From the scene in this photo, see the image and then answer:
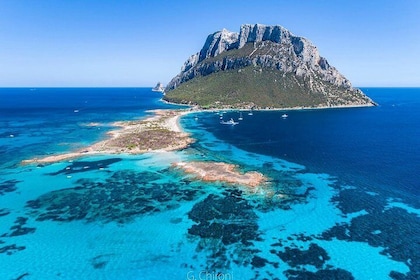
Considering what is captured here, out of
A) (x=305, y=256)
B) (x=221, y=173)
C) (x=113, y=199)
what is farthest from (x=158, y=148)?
(x=305, y=256)

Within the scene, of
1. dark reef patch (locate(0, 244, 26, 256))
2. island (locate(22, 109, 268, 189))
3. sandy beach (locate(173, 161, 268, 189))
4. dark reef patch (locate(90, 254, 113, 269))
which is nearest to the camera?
dark reef patch (locate(90, 254, 113, 269))

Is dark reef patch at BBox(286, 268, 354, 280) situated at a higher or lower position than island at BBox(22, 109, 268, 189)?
lower

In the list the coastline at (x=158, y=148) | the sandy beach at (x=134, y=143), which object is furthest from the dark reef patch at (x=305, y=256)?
the sandy beach at (x=134, y=143)

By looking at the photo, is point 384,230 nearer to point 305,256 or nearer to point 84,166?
point 305,256

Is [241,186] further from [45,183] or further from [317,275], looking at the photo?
[45,183]

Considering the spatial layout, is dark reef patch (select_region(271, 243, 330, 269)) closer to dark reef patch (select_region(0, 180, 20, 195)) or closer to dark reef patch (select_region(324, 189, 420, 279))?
dark reef patch (select_region(324, 189, 420, 279))

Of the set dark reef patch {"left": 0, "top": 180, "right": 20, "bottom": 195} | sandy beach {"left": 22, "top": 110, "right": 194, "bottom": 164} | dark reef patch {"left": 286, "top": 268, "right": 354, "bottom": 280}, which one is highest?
sandy beach {"left": 22, "top": 110, "right": 194, "bottom": 164}

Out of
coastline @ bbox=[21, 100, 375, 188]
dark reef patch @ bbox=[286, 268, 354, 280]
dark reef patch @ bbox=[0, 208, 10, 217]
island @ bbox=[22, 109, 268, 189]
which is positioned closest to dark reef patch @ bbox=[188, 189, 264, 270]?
dark reef patch @ bbox=[286, 268, 354, 280]
